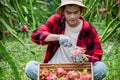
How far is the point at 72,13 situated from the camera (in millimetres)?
2709

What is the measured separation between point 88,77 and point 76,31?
1.87ft

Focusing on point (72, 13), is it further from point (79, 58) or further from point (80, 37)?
point (79, 58)

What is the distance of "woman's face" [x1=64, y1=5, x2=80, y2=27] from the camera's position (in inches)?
106

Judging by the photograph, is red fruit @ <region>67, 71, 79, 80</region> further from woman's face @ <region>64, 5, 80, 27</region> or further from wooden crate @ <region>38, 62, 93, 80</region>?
woman's face @ <region>64, 5, 80, 27</region>

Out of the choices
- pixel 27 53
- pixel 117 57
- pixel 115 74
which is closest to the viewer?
pixel 115 74

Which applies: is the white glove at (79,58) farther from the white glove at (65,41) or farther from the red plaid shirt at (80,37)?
the red plaid shirt at (80,37)

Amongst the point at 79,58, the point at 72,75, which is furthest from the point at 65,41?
the point at 72,75

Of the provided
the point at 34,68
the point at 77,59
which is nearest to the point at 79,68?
the point at 77,59

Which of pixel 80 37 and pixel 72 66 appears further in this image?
pixel 80 37

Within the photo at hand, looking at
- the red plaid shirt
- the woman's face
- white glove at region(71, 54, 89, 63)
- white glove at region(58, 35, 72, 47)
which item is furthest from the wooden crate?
the woman's face

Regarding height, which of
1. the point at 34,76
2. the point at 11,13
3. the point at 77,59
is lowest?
the point at 34,76

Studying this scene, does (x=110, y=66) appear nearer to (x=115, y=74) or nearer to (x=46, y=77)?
(x=115, y=74)

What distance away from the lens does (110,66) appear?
12.7ft

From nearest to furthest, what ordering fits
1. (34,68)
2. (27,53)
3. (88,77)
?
1. (88,77)
2. (34,68)
3. (27,53)
